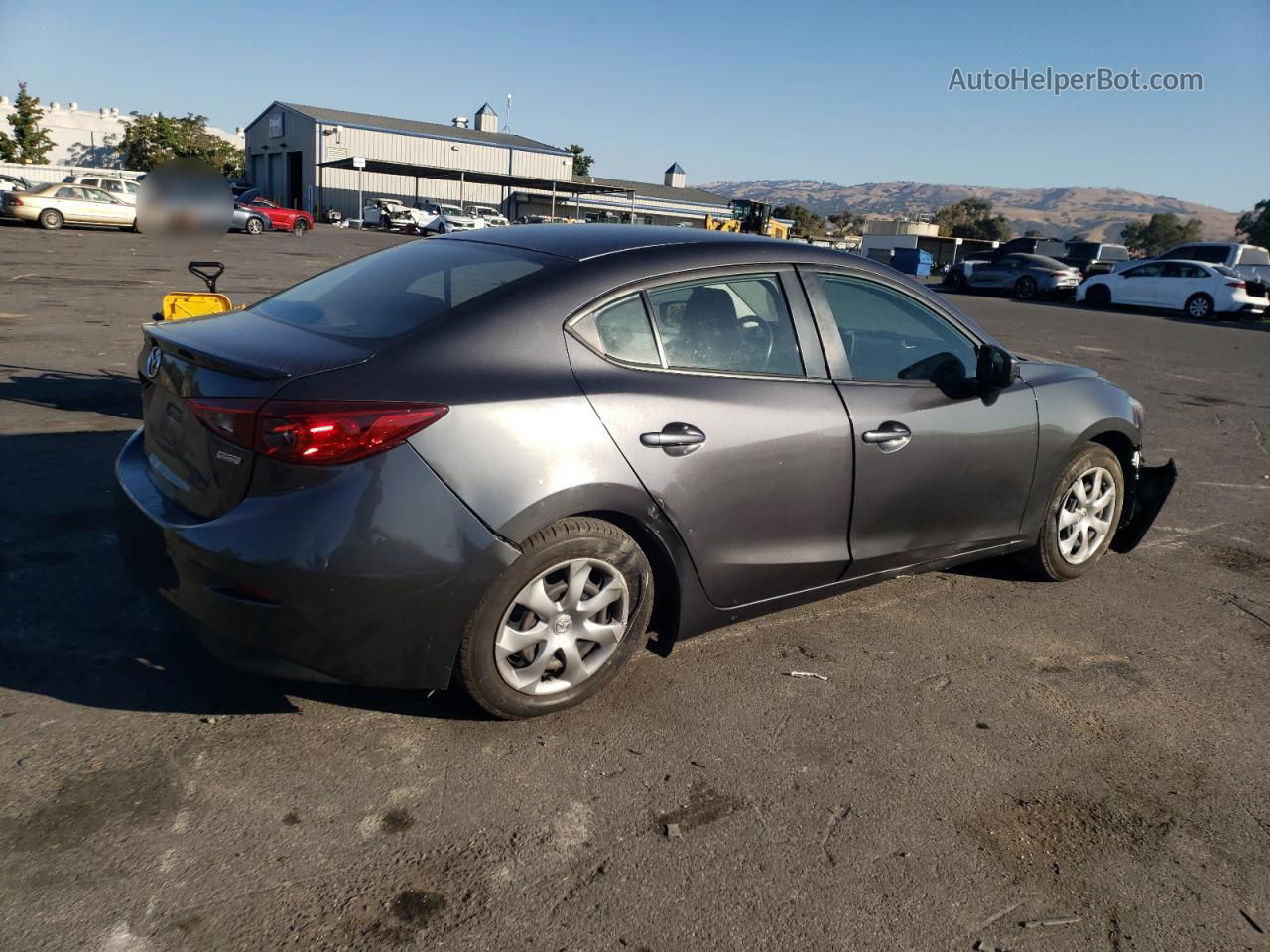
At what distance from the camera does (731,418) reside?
3412 millimetres

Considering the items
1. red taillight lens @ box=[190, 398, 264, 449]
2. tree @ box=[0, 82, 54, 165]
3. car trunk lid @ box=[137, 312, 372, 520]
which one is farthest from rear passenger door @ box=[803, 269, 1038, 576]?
tree @ box=[0, 82, 54, 165]

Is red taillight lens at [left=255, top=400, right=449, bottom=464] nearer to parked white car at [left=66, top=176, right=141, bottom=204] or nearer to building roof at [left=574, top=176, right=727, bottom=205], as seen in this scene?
parked white car at [left=66, top=176, right=141, bottom=204]

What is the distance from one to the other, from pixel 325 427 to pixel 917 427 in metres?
2.28

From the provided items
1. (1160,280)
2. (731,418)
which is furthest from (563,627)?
(1160,280)

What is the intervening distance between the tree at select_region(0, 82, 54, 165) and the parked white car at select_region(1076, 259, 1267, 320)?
62929 millimetres

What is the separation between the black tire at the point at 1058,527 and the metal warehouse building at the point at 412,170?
185 feet

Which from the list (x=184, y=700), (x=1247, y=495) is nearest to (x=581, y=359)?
(x=184, y=700)

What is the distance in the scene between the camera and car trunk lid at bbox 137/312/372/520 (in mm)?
2879

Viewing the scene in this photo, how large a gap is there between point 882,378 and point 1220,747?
1761 mm

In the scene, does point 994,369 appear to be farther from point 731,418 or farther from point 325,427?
point 325,427

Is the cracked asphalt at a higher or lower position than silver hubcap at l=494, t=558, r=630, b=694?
lower

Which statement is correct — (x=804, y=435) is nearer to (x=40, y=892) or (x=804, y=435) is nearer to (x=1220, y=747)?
(x=1220, y=747)

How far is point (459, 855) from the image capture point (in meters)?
2.62

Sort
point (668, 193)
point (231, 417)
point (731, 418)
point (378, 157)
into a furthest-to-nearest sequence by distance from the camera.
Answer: point (668, 193) < point (378, 157) < point (731, 418) < point (231, 417)
